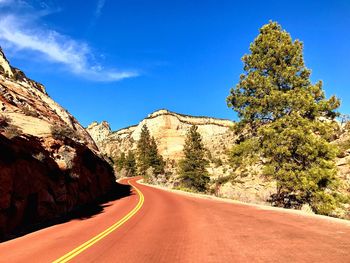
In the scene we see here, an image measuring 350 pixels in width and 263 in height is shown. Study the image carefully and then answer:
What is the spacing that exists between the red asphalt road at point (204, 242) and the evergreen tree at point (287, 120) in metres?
5.64

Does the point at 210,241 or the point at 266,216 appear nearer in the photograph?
the point at 210,241

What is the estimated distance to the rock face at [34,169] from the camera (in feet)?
38.9

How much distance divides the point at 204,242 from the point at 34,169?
1020cm

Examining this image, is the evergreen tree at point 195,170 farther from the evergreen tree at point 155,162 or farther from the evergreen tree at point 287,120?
the evergreen tree at point 155,162

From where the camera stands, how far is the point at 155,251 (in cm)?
674

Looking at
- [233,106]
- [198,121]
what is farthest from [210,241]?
[198,121]

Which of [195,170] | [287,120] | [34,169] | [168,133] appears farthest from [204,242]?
[168,133]

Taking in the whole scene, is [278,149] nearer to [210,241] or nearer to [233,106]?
[233,106]

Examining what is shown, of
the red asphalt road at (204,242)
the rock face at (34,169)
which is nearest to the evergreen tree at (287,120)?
the red asphalt road at (204,242)

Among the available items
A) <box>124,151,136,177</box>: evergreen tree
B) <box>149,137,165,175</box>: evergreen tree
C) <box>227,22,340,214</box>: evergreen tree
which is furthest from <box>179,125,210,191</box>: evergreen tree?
<box>124,151,136,177</box>: evergreen tree

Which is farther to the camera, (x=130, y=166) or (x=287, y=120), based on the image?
(x=130, y=166)

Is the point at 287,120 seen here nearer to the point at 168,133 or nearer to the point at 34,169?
the point at 34,169

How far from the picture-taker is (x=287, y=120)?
1664 centimetres

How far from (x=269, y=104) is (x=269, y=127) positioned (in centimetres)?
168
